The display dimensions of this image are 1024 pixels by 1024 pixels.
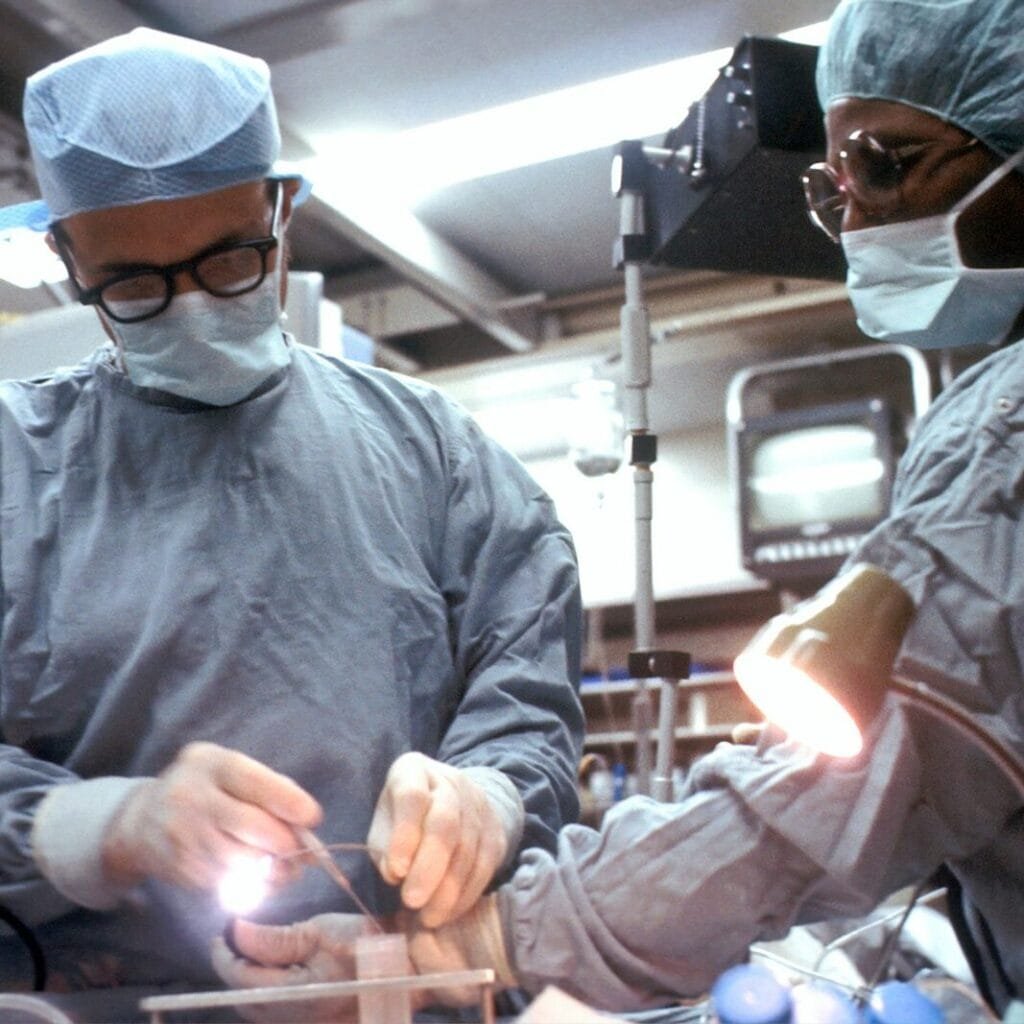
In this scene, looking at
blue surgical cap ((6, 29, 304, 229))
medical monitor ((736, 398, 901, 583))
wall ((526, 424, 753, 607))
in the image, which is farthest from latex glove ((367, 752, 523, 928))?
wall ((526, 424, 753, 607))

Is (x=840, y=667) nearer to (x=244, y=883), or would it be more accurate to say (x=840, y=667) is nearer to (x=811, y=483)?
Answer: (x=244, y=883)

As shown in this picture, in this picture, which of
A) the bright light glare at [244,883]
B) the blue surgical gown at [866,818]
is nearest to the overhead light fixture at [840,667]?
the blue surgical gown at [866,818]

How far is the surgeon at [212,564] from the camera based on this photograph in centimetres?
123

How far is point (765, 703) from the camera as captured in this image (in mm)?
845

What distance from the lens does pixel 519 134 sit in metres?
4.48

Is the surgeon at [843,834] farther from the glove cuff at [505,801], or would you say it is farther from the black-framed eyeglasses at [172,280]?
the black-framed eyeglasses at [172,280]

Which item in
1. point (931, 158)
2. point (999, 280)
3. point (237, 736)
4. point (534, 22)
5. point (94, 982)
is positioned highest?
point (534, 22)

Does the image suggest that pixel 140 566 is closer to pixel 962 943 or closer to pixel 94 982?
pixel 94 982

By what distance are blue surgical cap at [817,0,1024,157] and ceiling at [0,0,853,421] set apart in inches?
63.5

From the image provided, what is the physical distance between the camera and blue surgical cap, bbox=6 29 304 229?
1.32m

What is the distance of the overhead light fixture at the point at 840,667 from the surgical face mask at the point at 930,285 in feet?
1.88

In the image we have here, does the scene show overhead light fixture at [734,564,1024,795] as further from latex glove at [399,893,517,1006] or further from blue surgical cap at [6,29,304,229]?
blue surgical cap at [6,29,304,229]

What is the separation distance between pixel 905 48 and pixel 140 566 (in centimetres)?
95

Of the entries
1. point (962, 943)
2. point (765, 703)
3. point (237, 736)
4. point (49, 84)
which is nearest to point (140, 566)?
point (237, 736)
